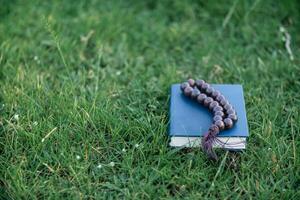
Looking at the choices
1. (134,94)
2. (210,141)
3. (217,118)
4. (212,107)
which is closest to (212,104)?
(212,107)

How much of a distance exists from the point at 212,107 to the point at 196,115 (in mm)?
88

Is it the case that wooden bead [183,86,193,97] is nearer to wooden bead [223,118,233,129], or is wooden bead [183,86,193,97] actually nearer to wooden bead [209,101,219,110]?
wooden bead [209,101,219,110]

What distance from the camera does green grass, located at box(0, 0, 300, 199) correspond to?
2.37m

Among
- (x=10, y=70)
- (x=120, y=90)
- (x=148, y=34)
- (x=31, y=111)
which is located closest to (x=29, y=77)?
(x=10, y=70)

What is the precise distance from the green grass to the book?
0.20ft

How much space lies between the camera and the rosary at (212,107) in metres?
2.39

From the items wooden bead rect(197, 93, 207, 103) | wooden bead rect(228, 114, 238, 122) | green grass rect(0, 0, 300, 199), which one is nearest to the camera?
green grass rect(0, 0, 300, 199)

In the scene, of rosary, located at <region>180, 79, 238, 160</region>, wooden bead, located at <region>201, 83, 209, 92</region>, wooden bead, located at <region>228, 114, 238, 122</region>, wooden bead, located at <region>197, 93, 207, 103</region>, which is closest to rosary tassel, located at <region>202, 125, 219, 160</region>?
rosary, located at <region>180, 79, 238, 160</region>

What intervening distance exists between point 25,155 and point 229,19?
1.68 metres

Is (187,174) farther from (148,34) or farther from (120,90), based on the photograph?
(148,34)

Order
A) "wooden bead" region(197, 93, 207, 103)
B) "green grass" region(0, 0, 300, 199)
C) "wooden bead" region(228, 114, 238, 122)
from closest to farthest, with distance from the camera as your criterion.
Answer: "green grass" region(0, 0, 300, 199)
"wooden bead" region(228, 114, 238, 122)
"wooden bead" region(197, 93, 207, 103)

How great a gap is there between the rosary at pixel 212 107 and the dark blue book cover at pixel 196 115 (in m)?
0.03

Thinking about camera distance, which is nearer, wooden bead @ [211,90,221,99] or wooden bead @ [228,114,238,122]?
wooden bead @ [228,114,238,122]

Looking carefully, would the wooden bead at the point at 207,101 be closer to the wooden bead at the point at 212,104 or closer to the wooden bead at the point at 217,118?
the wooden bead at the point at 212,104
